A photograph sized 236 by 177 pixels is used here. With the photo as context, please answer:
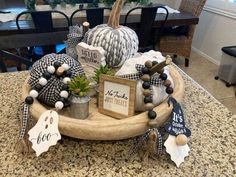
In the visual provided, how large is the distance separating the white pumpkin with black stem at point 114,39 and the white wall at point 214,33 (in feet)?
9.32

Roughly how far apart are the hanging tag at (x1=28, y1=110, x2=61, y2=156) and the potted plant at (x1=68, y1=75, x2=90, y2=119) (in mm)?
64

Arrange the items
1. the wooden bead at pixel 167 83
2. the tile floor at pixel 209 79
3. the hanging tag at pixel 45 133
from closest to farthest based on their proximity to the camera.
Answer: the hanging tag at pixel 45 133
the wooden bead at pixel 167 83
the tile floor at pixel 209 79

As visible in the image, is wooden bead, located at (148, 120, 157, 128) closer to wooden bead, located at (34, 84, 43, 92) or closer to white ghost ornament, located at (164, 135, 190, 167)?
white ghost ornament, located at (164, 135, 190, 167)

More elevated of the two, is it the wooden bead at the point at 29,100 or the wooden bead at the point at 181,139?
the wooden bead at the point at 29,100

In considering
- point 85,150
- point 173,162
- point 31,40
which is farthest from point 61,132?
point 31,40

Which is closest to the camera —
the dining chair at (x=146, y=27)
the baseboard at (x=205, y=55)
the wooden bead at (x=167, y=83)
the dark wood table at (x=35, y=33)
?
the wooden bead at (x=167, y=83)

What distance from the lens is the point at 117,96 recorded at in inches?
25.0

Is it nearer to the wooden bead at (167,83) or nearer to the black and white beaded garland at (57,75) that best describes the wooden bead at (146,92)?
the wooden bead at (167,83)

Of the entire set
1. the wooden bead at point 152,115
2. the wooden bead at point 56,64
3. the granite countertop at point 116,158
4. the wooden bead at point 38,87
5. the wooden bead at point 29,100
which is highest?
the wooden bead at point 56,64

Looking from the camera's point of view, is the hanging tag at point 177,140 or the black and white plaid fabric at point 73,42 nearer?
the hanging tag at point 177,140

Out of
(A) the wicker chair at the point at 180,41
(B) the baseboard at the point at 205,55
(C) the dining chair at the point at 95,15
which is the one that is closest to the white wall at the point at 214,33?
(B) the baseboard at the point at 205,55

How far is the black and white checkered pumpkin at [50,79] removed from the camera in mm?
665

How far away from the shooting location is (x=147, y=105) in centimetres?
63

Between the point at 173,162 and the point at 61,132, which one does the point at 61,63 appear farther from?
the point at 173,162
